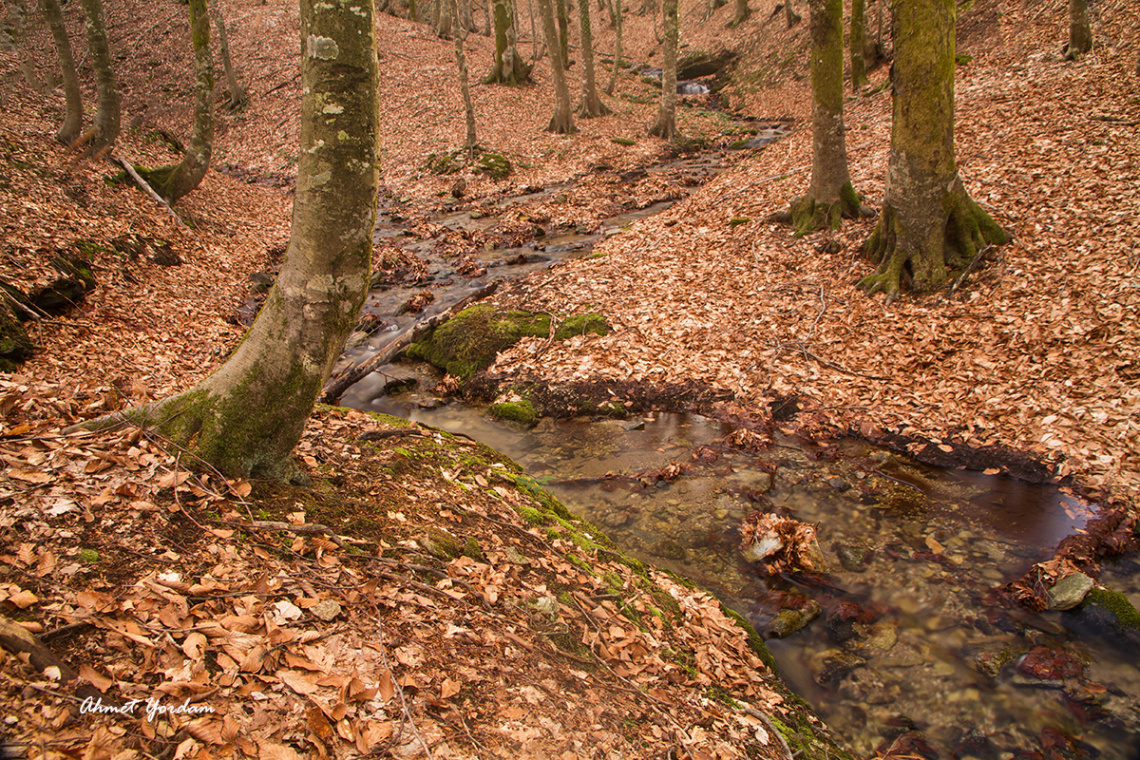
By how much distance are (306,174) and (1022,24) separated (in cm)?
2165

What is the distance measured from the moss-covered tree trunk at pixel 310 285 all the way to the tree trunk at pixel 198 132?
12170mm

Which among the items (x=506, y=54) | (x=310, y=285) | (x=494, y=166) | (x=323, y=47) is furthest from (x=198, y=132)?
(x=506, y=54)

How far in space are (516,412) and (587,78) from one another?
21.2 metres

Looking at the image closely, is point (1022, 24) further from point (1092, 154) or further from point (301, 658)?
point (301, 658)

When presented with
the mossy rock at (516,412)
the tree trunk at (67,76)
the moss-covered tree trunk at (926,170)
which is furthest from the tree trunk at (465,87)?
the mossy rock at (516,412)

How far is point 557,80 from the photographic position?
2159 cm

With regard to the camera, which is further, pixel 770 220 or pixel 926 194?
pixel 770 220

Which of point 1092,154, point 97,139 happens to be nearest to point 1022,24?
point 1092,154

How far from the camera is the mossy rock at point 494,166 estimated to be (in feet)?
63.2

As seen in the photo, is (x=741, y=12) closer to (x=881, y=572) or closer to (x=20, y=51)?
(x=20, y=51)

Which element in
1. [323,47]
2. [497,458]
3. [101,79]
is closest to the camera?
[323,47]

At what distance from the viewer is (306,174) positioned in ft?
11.0

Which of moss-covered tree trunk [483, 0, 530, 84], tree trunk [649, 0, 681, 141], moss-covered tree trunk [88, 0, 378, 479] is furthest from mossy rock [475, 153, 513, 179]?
moss-covered tree trunk [88, 0, 378, 479]

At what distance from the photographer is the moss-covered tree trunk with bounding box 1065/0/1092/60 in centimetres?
1248
